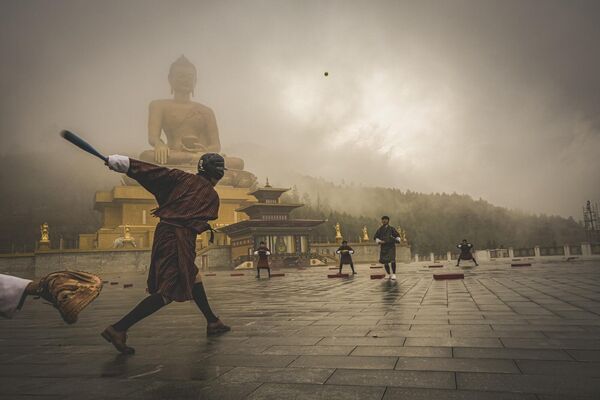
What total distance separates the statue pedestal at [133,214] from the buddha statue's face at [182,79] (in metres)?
12.7

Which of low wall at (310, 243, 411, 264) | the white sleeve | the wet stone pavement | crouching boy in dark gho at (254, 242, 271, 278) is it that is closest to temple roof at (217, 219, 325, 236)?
low wall at (310, 243, 411, 264)

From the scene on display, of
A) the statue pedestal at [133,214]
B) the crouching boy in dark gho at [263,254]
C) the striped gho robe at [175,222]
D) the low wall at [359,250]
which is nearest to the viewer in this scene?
the striped gho robe at [175,222]

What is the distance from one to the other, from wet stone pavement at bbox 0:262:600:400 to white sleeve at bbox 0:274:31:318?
0.45 meters

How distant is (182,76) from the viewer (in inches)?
1848

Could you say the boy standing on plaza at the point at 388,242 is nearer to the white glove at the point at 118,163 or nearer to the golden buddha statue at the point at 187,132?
the white glove at the point at 118,163

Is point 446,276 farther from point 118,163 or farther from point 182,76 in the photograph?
point 182,76

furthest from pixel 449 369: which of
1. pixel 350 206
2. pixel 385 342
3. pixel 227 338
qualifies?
pixel 350 206

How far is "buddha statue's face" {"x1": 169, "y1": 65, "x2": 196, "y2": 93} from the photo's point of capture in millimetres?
46781

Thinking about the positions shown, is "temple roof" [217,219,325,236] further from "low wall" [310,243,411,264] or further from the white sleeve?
the white sleeve

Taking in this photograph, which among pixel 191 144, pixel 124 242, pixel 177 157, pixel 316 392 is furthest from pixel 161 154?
pixel 316 392

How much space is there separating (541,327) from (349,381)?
2235 millimetres

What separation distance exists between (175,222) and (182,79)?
4651 cm

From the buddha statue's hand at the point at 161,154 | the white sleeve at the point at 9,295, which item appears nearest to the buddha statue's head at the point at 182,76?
the buddha statue's hand at the point at 161,154

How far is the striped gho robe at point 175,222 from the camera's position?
372cm
